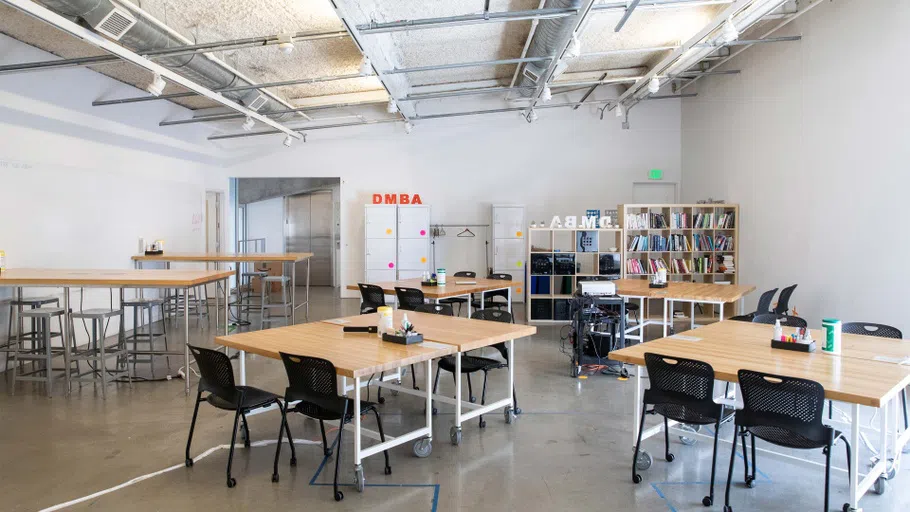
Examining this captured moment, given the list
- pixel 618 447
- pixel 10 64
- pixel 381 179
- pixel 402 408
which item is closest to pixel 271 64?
pixel 10 64

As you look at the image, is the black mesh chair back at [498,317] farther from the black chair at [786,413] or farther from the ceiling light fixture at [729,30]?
the ceiling light fixture at [729,30]

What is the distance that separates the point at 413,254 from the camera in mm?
11445

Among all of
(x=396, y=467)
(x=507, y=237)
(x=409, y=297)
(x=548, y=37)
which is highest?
(x=548, y=37)

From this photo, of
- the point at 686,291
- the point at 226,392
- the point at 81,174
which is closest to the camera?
the point at 226,392

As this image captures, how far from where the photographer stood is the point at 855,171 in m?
6.77

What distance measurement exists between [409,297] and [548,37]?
334 centimetres

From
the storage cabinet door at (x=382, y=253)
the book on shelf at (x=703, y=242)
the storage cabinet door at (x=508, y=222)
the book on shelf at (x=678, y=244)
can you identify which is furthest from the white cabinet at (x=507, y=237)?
the book on shelf at (x=703, y=242)

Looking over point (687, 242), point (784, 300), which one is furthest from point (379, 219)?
point (784, 300)

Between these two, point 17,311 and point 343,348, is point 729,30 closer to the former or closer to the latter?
point 343,348

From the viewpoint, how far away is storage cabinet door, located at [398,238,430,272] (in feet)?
37.5

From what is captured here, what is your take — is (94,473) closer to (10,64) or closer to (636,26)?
(10,64)

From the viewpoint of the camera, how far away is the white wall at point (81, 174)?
260 inches

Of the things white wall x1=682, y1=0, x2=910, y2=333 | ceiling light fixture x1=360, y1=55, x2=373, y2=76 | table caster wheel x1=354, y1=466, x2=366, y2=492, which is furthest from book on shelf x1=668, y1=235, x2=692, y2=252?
table caster wheel x1=354, y1=466, x2=366, y2=492

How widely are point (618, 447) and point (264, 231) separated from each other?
12235mm
